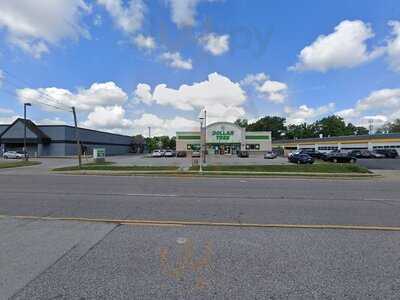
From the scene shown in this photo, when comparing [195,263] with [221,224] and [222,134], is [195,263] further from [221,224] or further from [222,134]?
[222,134]

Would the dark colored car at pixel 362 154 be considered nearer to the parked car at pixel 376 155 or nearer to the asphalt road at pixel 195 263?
the parked car at pixel 376 155

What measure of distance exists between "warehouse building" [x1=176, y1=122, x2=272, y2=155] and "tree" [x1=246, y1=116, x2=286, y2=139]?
6916 cm

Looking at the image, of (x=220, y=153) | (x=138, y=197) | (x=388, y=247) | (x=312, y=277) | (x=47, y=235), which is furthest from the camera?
(x=220, y=153)

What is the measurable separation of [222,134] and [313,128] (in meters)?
73.2

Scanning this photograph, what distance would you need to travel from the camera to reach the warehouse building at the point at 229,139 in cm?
6419

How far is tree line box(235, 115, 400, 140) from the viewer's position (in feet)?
374

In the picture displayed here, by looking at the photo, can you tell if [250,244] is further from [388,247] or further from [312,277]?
[388,247]

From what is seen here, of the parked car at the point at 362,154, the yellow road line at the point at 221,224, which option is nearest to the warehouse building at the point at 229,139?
the parked car at the point at 362,154

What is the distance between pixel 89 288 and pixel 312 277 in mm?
2741

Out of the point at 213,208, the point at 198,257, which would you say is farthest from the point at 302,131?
the point at 198,257

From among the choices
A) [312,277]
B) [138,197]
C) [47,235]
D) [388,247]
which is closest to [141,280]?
[312,277]

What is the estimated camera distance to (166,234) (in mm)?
5160

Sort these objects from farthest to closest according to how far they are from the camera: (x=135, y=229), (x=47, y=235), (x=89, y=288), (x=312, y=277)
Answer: (x=135, y=229) → (x=47, y=235) → (x=312, y=277) → (x=89, y=288)

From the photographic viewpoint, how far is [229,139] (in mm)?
64312
